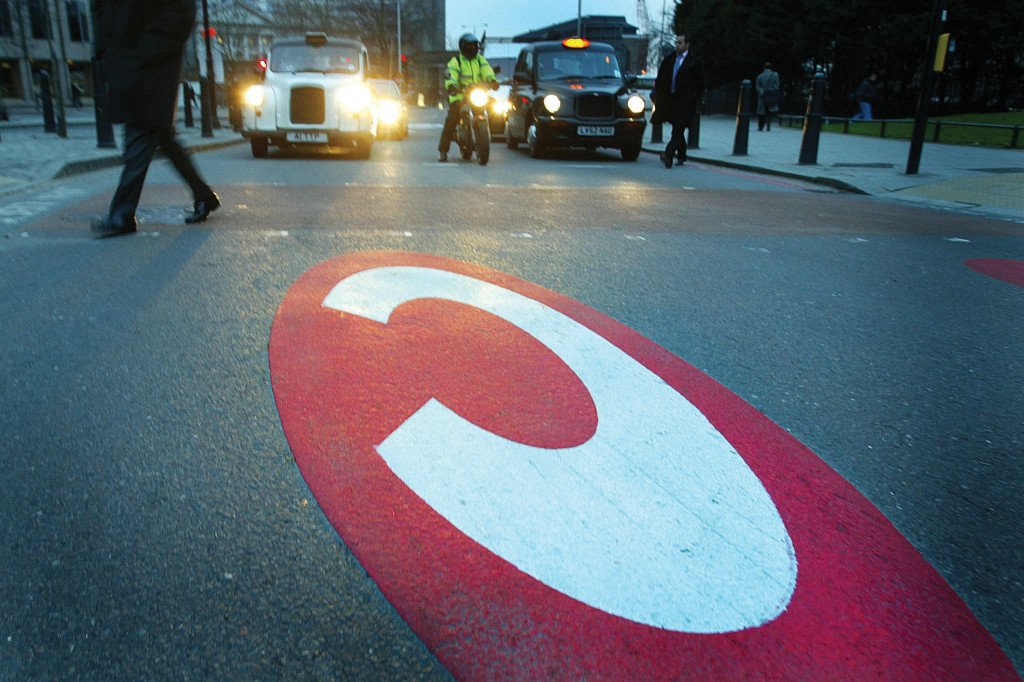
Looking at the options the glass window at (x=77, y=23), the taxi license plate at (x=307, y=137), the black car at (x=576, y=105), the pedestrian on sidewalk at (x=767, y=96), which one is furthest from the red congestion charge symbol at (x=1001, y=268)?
the glass window at (x=77, y=23)

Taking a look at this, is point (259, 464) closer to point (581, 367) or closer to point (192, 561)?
point (192, 561)

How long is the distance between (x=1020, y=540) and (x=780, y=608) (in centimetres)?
78

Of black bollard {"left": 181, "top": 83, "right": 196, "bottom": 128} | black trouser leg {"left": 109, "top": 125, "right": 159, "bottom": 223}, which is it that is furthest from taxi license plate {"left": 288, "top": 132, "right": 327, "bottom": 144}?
black bollard {"left": 181, "top": 83, "right": 196, "bottom": 128}

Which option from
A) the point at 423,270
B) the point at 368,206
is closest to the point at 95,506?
the point at 423,270

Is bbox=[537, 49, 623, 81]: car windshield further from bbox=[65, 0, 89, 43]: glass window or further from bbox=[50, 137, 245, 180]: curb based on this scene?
bbox=[65, 0, 89, 43]: glass window

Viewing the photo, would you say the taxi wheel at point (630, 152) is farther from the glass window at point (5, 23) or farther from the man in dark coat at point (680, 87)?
the glass window at point (5, 23)

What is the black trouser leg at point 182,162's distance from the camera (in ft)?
20.2

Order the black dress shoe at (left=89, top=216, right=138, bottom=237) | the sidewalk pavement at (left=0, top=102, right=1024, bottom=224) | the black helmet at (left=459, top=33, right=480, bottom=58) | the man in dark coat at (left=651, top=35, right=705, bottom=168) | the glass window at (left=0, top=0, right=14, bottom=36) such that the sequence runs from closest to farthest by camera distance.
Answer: the black dress shoe at (left=89, top=216, right=138, bottom=237), the sidewalk pavement at (left=0, top=102, right=1024, bottom=224), the black helmet at (left=459, top=33, right=480, bottom=58), the man in dark coat at (left=651, top=35, right=705, bottom=168), the glass window at (left=0, top=0, right=14, bottom=36)

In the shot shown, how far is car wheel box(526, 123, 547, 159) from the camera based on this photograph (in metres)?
14.6

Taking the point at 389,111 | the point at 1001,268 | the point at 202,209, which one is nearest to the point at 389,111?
the point at 389,111

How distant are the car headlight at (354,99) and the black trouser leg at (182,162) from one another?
8.04m

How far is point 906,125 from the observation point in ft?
86.5

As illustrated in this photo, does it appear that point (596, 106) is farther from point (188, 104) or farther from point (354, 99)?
point (188, 104)

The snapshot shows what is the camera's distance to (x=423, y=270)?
185 inches
